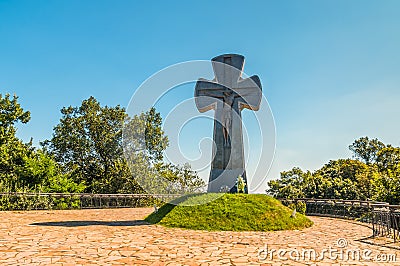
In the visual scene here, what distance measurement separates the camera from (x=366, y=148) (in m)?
50.8

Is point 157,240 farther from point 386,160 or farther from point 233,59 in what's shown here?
point 386,160

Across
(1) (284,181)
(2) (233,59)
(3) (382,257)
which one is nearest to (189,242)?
(3) (382,257)

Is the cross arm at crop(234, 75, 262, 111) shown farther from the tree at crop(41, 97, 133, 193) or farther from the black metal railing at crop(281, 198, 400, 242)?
the tree at crop(41, 97, 133, 193)

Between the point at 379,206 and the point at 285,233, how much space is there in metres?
3.00

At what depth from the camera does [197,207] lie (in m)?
12.0

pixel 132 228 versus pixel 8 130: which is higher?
pixel 8 130

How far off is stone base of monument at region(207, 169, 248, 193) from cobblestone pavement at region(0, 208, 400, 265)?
3.71 metres

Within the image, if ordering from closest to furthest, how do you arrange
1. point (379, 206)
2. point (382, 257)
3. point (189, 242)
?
1. point (382, 257)
2. point (189, 242)
3. point (379, 206)

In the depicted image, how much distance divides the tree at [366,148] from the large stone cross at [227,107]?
42.0 m

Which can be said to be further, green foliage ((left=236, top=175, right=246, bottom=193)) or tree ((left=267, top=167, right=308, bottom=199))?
tree ((left=267, top=167, right=308, bottom=199))

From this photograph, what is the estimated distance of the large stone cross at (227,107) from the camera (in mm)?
13766

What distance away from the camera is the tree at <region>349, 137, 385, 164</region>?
4923 centimetres

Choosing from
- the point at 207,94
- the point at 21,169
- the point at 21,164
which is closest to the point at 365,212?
the point at 207,94

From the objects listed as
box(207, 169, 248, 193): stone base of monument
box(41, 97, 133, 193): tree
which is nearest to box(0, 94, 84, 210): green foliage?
box(41, 97, 133, 193): tree
